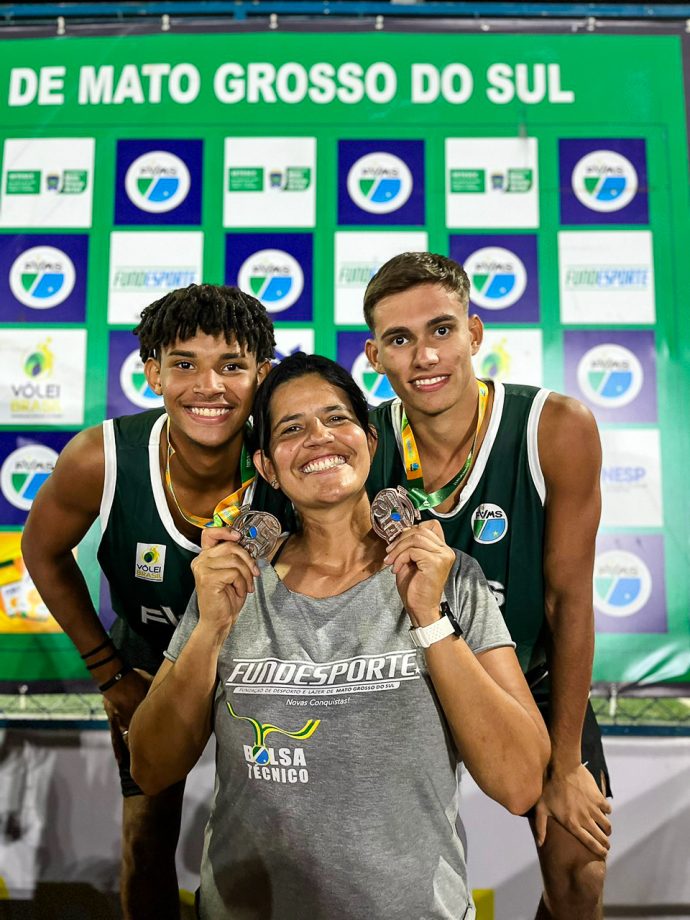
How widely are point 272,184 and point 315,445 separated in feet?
4.45

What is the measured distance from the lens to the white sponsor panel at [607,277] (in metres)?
2.29

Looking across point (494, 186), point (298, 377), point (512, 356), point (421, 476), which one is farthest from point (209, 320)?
point (494, 186)

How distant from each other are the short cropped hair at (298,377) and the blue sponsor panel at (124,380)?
1.01 meters

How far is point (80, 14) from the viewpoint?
2430 millimetres

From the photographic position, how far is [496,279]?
7.58 feet

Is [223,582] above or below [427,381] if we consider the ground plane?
below

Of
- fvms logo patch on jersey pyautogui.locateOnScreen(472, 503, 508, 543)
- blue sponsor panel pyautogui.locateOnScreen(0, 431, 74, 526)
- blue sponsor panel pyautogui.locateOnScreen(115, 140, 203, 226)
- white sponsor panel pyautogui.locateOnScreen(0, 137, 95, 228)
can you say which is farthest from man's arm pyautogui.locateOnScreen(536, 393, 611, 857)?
white sponsor panel pyautogui.locateOnScreen(0, 137, 95, 228)

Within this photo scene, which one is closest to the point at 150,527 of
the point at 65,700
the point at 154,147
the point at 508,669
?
the point at 65,700

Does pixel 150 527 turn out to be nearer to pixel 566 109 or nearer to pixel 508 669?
pixel 508 669

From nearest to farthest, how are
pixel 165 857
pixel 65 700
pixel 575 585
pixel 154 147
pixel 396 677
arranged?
pixel 396 677 < pixel 575 585 < pixel 165 857 < pixel 65 700 < pixel 154 147

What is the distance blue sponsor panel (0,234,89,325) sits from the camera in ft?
7.66

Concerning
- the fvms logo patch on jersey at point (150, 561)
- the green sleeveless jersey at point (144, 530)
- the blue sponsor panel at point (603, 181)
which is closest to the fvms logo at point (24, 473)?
the green sleeveless jersey at point (144, 530)

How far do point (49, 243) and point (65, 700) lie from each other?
4.71 feet

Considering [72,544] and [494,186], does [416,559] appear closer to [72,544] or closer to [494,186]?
[72,544]
